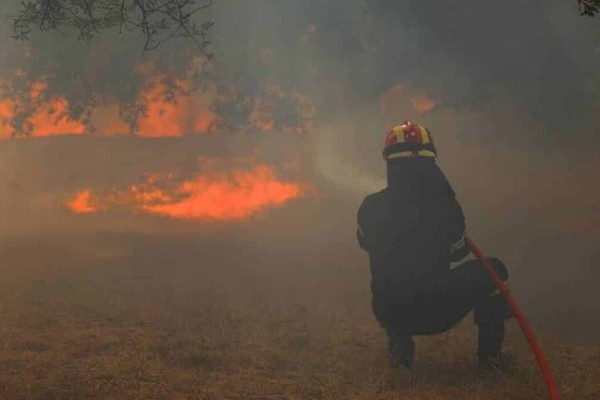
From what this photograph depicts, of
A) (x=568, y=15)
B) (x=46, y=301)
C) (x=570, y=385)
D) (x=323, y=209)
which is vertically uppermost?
(x=568, y=15)

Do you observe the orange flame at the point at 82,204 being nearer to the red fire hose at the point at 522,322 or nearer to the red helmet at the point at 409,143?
the red helmet at the point at 409,143

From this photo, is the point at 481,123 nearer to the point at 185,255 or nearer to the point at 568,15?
the point at 568,15

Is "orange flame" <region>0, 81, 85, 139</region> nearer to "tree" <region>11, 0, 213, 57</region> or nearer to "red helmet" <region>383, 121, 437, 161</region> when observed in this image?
"tree" <region>11, 0, 213, 57</region>

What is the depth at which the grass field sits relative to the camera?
5.12m

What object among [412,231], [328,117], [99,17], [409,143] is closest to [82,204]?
[328,117]

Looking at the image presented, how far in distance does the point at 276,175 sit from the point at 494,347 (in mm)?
9752

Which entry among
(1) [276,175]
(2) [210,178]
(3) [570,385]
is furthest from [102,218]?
(3) [570,385]

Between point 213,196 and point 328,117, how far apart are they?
314cm

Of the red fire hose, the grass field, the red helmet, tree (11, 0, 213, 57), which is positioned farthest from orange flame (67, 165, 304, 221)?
the red fire hose

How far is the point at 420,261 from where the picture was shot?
5.62 meters

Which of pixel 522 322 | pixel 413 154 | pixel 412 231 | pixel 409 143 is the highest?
pixel 409 143

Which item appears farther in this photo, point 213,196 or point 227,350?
point 213,196

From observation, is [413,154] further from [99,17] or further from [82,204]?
[82,204]

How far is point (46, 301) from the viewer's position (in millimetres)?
8930
